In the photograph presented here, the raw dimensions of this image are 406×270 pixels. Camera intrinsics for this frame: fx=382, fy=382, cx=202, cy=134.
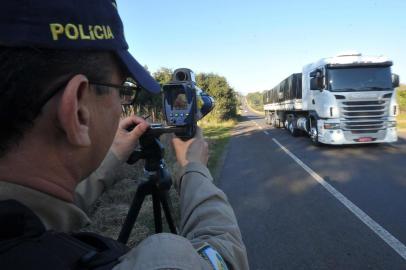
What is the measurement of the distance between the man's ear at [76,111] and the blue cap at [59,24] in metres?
0.10

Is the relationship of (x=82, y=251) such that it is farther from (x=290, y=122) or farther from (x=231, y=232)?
(x=290, y=122)

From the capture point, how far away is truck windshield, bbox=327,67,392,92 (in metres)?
12.7

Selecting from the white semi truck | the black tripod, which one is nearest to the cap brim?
the black tripod

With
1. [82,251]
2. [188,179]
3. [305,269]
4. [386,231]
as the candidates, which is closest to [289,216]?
[386,231]

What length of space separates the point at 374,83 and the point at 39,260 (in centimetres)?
1362

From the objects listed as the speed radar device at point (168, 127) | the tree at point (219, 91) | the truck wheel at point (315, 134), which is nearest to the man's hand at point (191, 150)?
the speed radar device at point (168, 127)

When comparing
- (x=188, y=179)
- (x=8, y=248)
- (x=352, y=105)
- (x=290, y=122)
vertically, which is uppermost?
(x=8, y=248)

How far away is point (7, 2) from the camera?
91 centimetres

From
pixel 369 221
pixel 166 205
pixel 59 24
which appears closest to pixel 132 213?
pixel 166 205

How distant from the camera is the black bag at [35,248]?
0.70m

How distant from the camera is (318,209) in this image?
6.12 m

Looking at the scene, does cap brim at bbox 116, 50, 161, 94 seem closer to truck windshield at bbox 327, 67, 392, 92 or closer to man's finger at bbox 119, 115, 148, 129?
man's finger at bbox 119, 115, 148, 129

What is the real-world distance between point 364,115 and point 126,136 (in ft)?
40.3

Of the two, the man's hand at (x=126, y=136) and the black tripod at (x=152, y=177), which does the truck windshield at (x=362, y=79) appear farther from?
the man's hand at (x=126, y=136)
